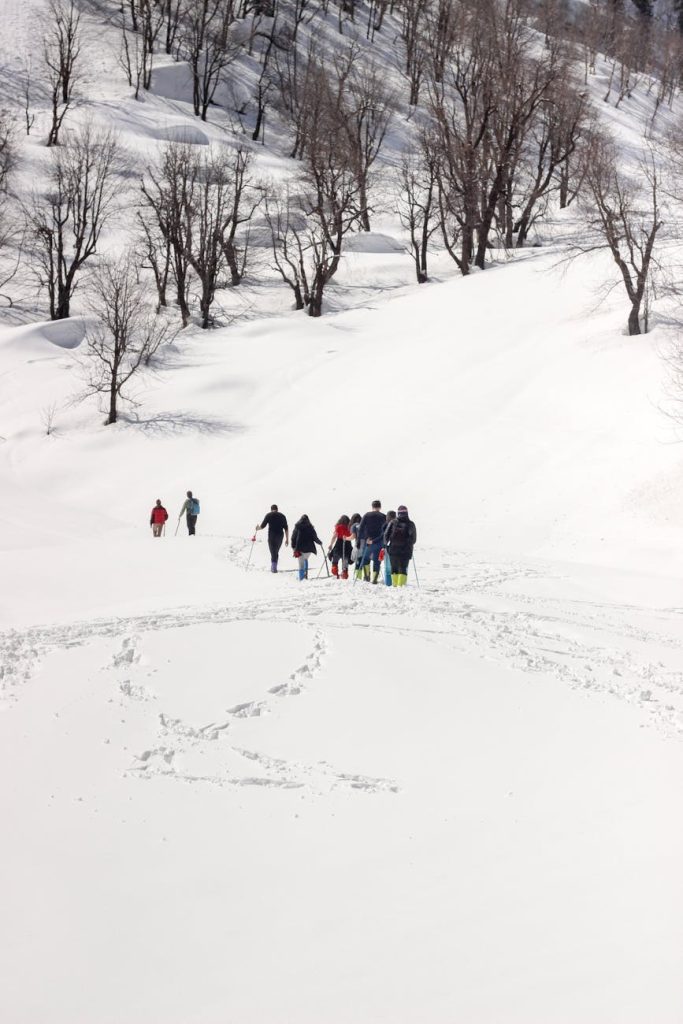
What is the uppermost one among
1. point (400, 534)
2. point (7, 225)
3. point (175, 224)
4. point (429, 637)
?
point (175, 224)

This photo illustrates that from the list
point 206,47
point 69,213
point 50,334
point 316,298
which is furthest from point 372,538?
point 206,47

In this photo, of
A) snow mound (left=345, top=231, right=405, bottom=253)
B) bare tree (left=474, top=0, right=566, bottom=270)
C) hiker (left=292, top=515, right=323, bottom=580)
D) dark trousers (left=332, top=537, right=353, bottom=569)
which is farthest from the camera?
snow mound (left=345, top=231, right=405, bottom=253)

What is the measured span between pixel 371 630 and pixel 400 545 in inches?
185

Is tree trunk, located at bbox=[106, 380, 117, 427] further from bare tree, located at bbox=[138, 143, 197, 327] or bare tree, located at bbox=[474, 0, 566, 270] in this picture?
bare tree, located at bbox=[474, 0, 566, 270]

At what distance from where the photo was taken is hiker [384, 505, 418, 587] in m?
14.2

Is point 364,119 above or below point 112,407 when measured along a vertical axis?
above

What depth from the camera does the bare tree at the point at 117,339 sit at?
31.6 m

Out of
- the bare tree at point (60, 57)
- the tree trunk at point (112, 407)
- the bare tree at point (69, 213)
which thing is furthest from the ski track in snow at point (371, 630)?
the bare tree at point (60, 57)

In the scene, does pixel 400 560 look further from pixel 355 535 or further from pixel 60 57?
pixel 60 57

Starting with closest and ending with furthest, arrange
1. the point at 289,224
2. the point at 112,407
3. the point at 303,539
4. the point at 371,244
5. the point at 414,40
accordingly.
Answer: the point at 303,539 < the point at 112,407 < the point at 289,224 < the point at 371,244 < the point at 414,40

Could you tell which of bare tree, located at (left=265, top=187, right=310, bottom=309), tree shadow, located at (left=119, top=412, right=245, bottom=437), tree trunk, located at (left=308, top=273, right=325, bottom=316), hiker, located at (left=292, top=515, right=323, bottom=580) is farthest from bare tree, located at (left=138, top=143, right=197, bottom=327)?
hiker, located at (left=292, top=515, right=323, bottom=580)

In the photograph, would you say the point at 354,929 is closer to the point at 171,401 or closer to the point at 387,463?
the point at 387,463

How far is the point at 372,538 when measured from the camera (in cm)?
1525

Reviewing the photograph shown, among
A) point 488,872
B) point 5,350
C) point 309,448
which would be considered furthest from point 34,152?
point 488,872
